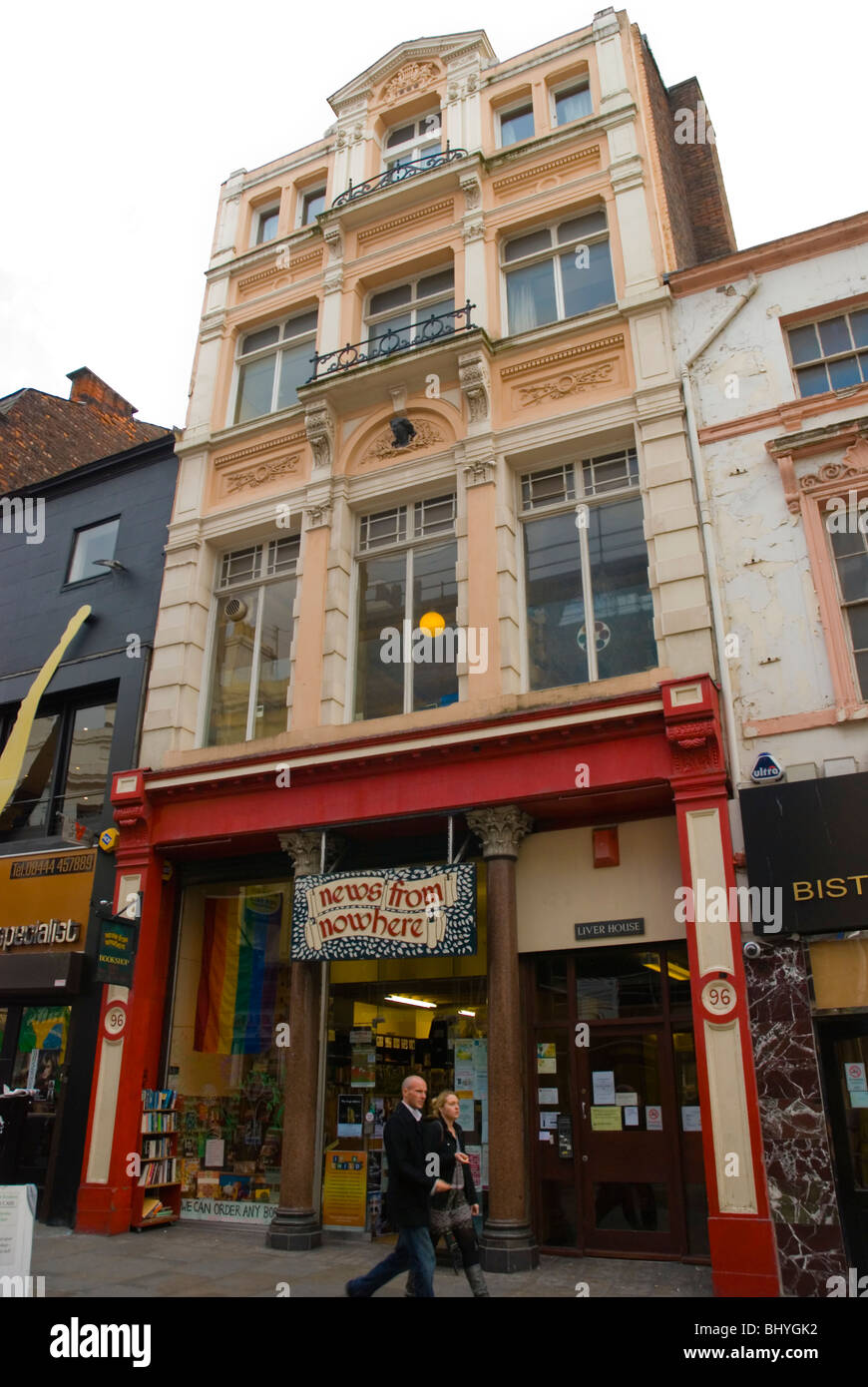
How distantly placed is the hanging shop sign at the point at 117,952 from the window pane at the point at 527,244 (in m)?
11.7

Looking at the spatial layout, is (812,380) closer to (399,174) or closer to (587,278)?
(587,278)

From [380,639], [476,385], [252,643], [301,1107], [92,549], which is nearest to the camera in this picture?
[301,1107]

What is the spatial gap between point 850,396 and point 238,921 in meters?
10.7

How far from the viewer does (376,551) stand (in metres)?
14.4

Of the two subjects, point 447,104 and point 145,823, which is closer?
point 145,823

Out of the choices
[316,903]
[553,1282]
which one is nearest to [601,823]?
[316,903]

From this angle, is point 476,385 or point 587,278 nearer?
point 476,385

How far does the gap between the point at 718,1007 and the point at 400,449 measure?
9093mm

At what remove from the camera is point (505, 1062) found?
1064 cm

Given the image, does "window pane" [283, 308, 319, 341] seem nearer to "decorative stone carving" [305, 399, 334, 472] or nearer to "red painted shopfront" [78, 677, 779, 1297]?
"decorative stone carving" [305, 399, 334, 472]

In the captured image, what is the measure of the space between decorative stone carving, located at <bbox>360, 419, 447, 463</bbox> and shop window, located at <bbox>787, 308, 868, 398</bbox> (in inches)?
197

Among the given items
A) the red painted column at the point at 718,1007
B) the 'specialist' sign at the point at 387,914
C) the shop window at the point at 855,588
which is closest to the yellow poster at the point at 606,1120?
the red painted column at the point at 718,1007

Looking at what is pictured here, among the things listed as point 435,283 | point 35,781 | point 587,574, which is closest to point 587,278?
point 435,283
